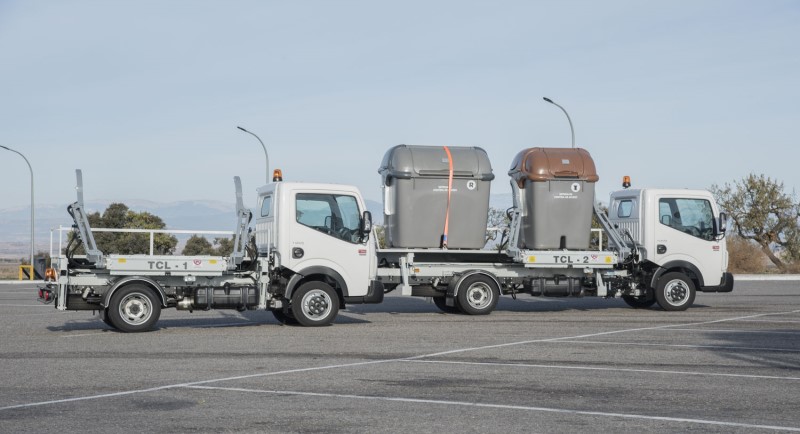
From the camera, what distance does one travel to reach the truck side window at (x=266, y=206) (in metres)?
18.0

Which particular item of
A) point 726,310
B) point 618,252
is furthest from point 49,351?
point 726,310

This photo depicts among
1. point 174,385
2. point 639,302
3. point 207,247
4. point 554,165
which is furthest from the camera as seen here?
point 639,302

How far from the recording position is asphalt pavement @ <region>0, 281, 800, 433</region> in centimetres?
841

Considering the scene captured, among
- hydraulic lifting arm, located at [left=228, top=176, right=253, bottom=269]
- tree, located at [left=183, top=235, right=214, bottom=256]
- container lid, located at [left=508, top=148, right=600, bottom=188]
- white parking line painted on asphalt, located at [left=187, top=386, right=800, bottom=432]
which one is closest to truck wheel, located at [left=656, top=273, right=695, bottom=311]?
container lid, located at [left=508, top=148, right=600, bottom=188]

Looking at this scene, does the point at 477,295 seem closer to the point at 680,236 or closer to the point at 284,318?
the point at 284,318

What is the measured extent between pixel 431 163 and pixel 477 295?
2.75 meters

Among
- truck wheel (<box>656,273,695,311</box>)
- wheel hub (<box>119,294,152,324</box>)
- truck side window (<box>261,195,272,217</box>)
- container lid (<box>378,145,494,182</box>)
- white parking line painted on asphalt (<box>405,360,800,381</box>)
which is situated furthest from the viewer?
truck wheel (<box>656,273,695,311</box>)

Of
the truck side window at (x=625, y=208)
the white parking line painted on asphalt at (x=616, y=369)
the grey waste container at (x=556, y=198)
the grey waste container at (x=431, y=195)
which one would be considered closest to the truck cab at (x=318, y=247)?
the grey waste container at (x=431, y=195)

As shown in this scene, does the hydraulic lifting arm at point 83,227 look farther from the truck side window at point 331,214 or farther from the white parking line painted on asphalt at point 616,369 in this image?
the white parking line painted on asphalt at point 616,369

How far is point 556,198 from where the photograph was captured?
21.1 m

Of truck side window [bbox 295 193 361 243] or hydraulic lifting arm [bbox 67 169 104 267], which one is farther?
truck side window [bbox 295 193 361 243]

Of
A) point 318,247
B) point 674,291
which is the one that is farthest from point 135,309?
point 674,291

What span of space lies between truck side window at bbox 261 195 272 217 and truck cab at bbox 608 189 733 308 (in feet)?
26.4

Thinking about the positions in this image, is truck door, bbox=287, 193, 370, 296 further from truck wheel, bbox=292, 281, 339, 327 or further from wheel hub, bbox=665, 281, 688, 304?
wheel hub, bbox=665, 281, 688, 304
